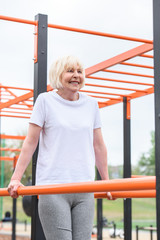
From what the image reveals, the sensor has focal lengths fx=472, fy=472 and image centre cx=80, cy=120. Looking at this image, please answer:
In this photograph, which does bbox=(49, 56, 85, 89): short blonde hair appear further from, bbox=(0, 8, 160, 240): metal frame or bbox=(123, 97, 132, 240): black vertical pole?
bbox=(123, 97, 132, 240): black vertical pole

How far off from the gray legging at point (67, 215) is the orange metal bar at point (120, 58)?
7.82 ft

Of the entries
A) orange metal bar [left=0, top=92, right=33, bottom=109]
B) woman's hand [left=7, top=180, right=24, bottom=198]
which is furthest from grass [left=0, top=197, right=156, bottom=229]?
woman's hand [left=7, top=180, right=24, bottom=198]

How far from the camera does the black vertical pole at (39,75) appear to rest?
10.3ft

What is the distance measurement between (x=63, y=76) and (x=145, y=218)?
1006 inches

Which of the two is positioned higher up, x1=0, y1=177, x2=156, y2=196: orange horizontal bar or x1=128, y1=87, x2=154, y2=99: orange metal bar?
x1=128, y1=87, x2=154, y2=99: orange metal bar

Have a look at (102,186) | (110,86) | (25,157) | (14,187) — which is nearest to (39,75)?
(25,157)

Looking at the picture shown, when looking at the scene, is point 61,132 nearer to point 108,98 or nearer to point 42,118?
point 42,118

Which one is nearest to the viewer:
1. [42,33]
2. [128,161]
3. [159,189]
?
[159,189]

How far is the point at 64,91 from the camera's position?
2.63 m

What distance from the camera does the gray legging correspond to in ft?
7.88

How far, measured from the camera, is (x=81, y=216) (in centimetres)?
247

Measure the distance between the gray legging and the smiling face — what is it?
0.59 metres

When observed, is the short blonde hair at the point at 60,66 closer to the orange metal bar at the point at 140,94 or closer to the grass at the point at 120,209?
the orange metal bar at the point at 140,94

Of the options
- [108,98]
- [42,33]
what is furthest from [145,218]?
[42,33]
